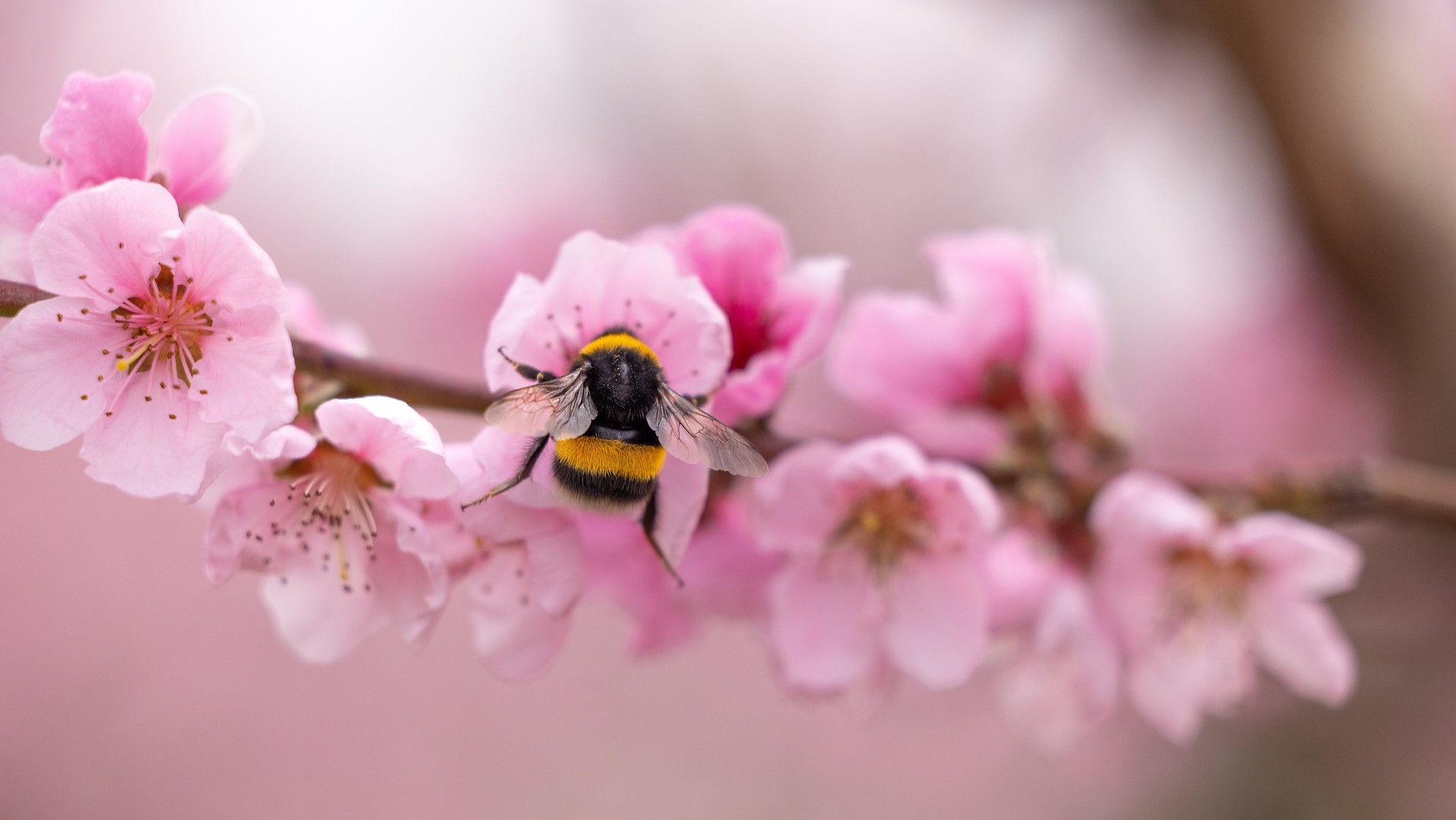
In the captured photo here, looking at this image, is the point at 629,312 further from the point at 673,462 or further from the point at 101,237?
the point at 101,237

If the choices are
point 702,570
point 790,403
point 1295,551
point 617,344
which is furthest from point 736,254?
point 790,403

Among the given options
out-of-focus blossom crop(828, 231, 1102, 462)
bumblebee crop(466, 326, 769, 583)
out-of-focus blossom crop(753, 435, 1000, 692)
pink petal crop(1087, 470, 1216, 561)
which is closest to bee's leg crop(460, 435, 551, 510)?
bumblebee crop(466, 326, 769, 583)

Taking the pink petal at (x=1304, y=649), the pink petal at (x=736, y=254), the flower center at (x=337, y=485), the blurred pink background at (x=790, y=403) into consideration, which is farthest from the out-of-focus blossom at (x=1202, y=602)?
the blurred pink background at (x=790, y=403)

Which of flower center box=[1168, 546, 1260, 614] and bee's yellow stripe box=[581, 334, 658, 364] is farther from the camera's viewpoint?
flower center box=[1168, 546, 1260, 614]

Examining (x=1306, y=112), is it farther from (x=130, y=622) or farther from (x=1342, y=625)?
(x=130, y=622)

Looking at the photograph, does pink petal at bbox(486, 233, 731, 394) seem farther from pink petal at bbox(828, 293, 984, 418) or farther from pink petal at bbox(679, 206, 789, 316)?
pink petal at bbox(828, 293, 984, 418)

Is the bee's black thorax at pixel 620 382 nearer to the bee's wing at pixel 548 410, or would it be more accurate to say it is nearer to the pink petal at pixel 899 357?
the bee's wing at pixel 548 410
